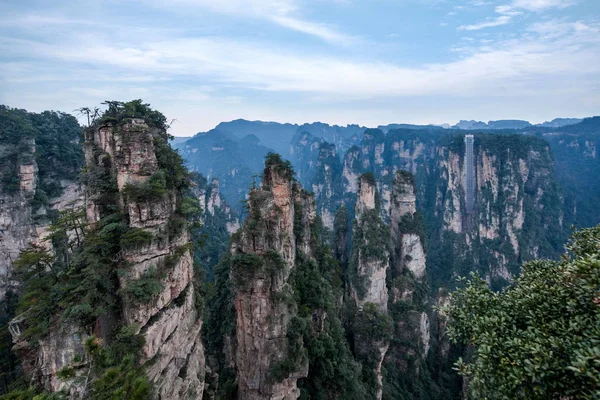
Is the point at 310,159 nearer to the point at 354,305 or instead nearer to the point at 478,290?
the point at 354,305

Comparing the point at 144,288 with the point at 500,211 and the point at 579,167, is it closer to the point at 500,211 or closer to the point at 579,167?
the point at 500,211

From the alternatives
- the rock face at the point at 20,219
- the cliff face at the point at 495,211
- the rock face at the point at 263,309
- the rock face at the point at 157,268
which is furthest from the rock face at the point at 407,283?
the rock face at the point at 20,219

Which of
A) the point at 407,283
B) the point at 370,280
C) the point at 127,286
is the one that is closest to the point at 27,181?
the point at 127,286

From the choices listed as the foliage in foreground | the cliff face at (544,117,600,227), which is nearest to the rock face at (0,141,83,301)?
the foliage in foreground

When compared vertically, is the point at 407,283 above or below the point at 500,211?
below

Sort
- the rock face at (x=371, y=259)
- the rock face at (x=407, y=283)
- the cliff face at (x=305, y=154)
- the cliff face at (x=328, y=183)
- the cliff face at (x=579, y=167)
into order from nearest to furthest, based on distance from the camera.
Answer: the rock face at (x=407, y=283), the rock face at (x=371, y=259), the cliff face at (x=579, y=167), the cliff face at (x=328, y=183), the cliff face at (x=305, y=154)

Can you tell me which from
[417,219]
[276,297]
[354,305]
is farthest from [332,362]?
[417,219]

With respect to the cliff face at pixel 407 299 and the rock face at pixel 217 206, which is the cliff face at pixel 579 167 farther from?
the rock face at pixel 217 206

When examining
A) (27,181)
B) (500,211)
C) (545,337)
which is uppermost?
(27,181)
